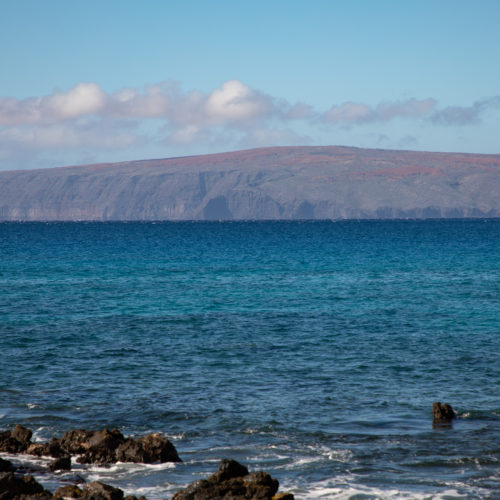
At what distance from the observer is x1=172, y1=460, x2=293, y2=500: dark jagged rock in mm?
13961

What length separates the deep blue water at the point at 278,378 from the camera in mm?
17016

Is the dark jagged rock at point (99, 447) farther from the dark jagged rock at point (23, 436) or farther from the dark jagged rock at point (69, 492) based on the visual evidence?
the dark jagged rock at point (69, 492)

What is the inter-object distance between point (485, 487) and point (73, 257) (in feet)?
265

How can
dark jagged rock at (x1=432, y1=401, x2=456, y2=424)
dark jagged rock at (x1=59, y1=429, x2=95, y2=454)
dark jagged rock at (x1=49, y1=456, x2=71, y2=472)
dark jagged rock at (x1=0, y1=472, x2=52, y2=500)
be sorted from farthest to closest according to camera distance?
dark jagged rock at (x1=432, y1=401, x2=456, y2=424) → dark jagged rock at (x1=59, y1=429, x2=95, y2=454) → dark jagged rock at (x1=49, y1=456, x2=71, y2=472) → dark jagged rock at (x1=0, y1=472, x2=52, y2=500)

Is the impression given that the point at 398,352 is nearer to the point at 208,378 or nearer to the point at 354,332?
the point at 354,332

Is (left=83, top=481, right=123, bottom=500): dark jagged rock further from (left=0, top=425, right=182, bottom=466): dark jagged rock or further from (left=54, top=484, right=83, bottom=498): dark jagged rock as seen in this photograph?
(left=0, top=425, right=182, bottom=466): dark jagged rock

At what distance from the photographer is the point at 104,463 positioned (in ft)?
56.5

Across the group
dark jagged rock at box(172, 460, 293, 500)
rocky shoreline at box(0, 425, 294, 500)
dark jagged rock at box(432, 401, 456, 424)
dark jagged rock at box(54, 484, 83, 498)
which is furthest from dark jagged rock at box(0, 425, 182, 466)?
dark jagged rock at box(432, 401, 456, 424)

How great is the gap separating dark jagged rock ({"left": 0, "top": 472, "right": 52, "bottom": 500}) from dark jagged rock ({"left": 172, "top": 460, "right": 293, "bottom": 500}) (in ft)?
8.98

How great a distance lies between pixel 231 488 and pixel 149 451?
3.68m

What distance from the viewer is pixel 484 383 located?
24.8m

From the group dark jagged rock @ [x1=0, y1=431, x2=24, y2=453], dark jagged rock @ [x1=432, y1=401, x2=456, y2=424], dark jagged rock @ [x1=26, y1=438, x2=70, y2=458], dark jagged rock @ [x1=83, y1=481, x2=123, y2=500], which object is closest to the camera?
dark jagged rock @ [x1=83, y1=481, x2=123, y2=500]

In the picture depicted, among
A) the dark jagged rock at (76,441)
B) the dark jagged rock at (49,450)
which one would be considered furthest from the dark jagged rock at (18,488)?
the dark jagged rock at (76,441)

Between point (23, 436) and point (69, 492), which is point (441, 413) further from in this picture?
point (23, 436)
